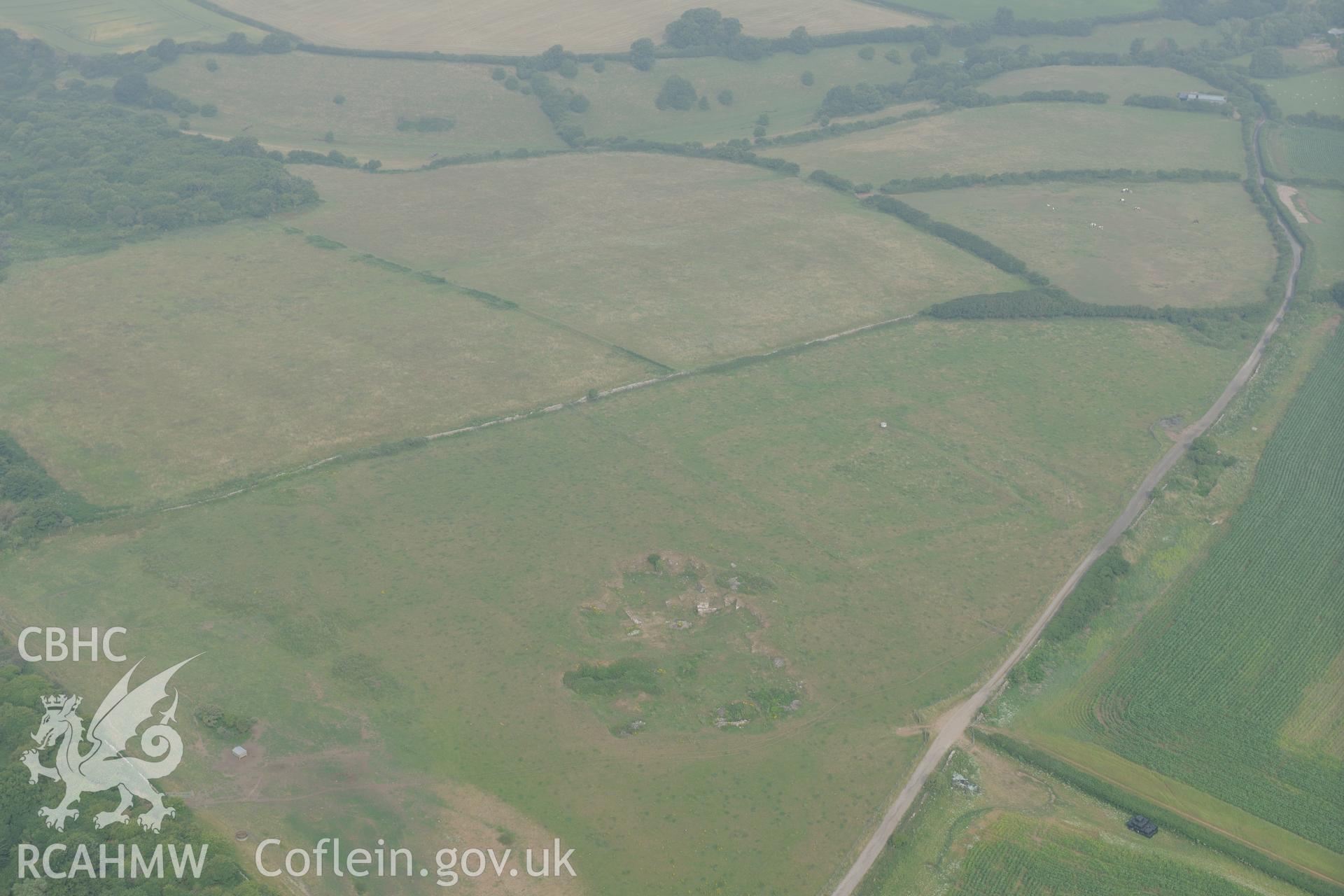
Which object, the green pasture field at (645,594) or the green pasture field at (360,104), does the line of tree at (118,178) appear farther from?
the green pasture field at (645,594)

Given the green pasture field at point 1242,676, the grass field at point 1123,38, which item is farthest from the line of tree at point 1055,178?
the green pasture field at point 1242,676

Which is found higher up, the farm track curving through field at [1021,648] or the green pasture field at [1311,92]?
the green pasture field at [1311,92]

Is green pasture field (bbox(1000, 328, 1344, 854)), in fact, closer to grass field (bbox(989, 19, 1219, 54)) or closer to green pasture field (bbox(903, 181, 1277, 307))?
green pasture field (bbox(903, 181, 1277, 307))

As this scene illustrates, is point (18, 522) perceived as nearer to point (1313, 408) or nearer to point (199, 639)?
point (199, 639)

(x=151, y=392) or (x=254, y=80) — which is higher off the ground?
(x=254, y=80)

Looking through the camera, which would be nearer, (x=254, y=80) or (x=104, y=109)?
(x=104, y=109)

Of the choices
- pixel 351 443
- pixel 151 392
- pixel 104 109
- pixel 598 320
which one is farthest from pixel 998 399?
pixel 104 109
